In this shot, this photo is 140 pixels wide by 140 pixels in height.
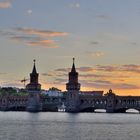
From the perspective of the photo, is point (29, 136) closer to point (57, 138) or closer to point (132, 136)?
point (57, 138)

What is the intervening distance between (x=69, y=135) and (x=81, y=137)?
13.2 feet

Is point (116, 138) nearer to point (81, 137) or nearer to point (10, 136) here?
point (81, 137)

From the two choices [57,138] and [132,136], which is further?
[132,136]

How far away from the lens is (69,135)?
102312 millimetres

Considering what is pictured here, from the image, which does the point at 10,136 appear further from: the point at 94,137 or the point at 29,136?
the point at 94,137

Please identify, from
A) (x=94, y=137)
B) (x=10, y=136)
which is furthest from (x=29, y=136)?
(x=94, y=137)

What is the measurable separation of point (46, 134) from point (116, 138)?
36.3ft

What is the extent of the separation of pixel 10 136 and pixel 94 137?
11.6 metres

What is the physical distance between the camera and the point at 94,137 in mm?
99812

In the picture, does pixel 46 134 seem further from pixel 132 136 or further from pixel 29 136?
pixel 132 136

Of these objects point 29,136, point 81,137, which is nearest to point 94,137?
point 81,137

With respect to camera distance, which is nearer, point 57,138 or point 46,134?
point 57,138

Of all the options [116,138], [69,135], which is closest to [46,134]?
[69,135]

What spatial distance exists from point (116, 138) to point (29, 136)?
1173cm
